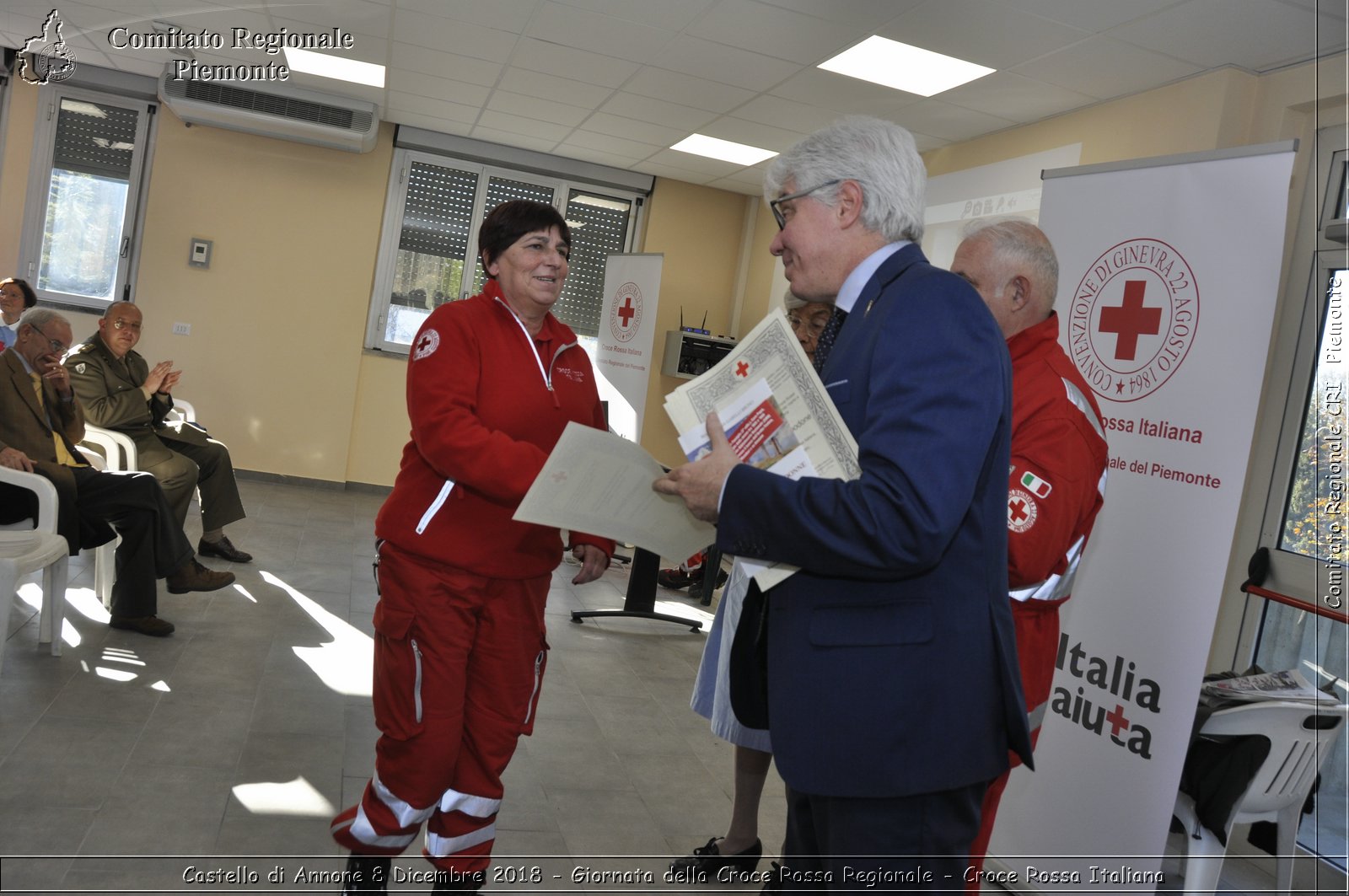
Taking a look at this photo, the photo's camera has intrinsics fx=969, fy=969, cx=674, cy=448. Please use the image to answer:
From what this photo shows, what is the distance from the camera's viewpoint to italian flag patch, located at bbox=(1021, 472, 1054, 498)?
69.5 inches

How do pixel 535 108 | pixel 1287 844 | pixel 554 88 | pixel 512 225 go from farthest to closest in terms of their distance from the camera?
pixel 535 108 → pixel 554 88 → pixel 1287 844 → pixel 512 225

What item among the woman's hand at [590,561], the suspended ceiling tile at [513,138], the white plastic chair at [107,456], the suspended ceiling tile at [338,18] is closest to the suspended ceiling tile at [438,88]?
the suspended ceiling tile at [513,138]

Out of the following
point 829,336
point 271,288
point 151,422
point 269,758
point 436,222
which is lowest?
point 269,758

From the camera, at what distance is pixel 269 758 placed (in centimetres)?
293

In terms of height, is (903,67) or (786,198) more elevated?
(903,67)

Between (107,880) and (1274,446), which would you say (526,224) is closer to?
(107,880)

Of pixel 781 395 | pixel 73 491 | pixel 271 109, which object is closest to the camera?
pixel 781 395

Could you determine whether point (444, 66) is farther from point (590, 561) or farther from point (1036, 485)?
point (1036, 485)

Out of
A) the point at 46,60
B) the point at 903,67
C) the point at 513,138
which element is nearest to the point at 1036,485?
the point at 903,67

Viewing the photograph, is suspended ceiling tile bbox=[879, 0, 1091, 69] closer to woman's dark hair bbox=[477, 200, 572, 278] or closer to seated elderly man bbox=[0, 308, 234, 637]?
woman's dark hair bbox=[477, 200, 572, 278]

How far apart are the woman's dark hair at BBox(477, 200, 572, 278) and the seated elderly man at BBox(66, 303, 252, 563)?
3.09 meters

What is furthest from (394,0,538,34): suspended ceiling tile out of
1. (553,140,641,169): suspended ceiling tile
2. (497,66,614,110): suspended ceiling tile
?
(553,140,641,169): suspended ceiling tile

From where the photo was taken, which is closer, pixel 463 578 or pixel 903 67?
pixel 463 578

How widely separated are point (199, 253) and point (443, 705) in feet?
23.3
